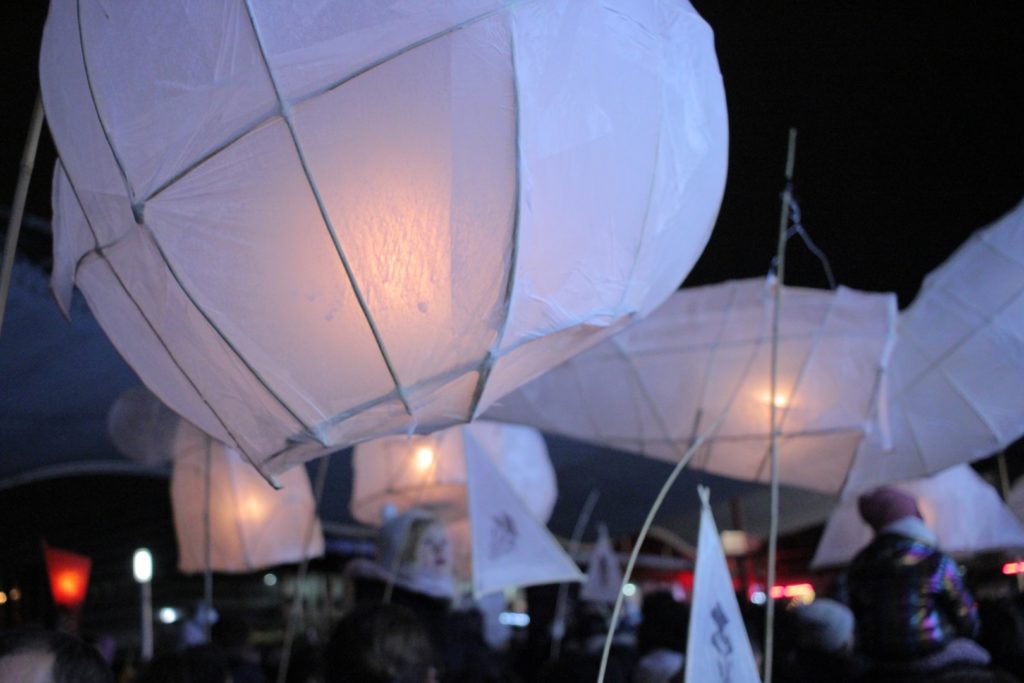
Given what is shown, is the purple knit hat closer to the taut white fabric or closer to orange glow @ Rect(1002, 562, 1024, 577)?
the taut white fabric

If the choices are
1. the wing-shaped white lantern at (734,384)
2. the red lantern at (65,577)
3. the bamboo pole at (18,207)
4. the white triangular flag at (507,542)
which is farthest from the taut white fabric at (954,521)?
the bamboo pole at (18,207)

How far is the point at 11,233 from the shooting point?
1.97 metres

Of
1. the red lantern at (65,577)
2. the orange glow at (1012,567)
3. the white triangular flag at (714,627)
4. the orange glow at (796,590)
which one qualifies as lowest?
the white triangular flag at (714,627)

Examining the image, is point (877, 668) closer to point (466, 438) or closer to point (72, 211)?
point (466, 438)

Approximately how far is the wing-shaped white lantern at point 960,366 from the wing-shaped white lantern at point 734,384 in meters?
0.26

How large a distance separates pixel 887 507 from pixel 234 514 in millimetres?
3584

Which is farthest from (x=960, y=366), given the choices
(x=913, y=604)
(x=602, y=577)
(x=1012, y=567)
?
(x=1012, y=567)

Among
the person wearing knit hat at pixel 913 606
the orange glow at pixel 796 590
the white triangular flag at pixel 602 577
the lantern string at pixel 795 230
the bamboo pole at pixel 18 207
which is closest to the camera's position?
the bamboo pole at pixel 18 207

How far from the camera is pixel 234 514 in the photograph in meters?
5.85

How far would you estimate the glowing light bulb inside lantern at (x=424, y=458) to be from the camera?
217 inches

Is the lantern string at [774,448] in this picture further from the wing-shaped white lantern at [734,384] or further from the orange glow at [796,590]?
the orange glow at [796,590]

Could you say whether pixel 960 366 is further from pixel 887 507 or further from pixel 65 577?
pixel 65 577

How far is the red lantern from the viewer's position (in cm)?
476

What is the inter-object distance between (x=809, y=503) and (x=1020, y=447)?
9.34 feet
